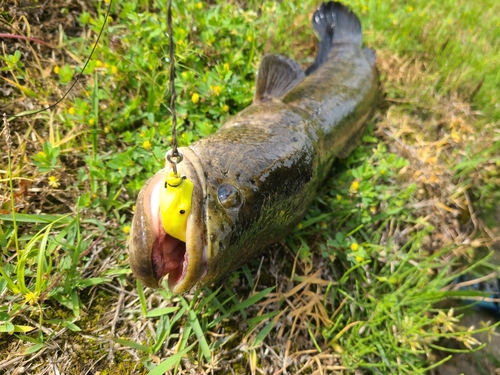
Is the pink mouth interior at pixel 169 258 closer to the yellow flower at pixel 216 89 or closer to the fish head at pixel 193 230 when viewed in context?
the fish head at pixel 193 230

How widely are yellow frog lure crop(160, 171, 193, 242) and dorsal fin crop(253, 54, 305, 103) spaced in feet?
5.17

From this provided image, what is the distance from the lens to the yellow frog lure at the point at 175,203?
4.82 feet

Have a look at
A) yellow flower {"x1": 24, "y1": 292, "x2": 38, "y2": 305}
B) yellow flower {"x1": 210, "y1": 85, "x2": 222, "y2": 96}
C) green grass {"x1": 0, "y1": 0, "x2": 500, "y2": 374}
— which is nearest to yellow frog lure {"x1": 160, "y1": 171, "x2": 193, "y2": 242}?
green grass {"x1": 0, "y1": 0, "x2": 500, "y2": 374}

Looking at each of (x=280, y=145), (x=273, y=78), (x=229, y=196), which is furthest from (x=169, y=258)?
(x=273, y=78)

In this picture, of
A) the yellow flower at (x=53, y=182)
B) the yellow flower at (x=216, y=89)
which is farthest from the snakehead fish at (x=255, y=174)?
the yellow flower at (x=53, y=182)

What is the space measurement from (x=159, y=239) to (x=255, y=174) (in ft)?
2.13

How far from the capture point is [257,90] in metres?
2.86

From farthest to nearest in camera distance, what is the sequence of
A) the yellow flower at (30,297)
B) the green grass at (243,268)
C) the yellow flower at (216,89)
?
the yellow flower at (216,89) → the green grass at (243,268) → the yellow flower at (30,297)

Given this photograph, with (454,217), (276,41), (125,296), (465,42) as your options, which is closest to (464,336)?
(454,217)

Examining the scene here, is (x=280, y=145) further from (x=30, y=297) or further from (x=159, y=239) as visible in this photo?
(x=30, y=297)

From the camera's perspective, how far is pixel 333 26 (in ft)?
13.0

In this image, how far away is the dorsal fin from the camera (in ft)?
9.37

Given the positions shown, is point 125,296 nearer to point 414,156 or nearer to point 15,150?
point 15,150

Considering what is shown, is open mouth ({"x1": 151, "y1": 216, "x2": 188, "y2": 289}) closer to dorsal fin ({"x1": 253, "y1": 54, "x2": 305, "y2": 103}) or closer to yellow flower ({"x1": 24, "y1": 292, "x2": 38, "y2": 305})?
yellow flower ({"x1": 24, "y1": 292, "x2": 38, "y2": 305})
